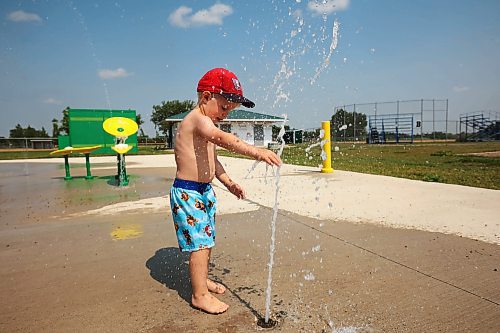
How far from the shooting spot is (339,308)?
89.7 inches

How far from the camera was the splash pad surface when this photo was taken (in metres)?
2.17

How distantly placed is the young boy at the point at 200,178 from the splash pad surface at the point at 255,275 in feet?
0.68

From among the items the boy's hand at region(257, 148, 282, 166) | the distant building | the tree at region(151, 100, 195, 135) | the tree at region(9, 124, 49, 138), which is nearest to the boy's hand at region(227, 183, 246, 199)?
the boy's hand at region(257, 148, 282, 166)

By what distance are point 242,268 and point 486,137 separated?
43.5 metres

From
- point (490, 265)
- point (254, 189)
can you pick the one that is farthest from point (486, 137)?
point (490, 265)

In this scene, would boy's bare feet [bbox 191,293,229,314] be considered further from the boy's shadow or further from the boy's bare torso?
the boy's bare torso

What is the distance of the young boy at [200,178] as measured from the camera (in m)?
2.29

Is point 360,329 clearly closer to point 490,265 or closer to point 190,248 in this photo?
point 190,248

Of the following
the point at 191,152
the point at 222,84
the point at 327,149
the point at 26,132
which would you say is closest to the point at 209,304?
the point at 191,152

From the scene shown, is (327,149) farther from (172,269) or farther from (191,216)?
(191,216)

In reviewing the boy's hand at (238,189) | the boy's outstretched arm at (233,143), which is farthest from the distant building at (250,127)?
the boy's outstretched arm at (233,143)

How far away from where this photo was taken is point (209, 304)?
227 cm

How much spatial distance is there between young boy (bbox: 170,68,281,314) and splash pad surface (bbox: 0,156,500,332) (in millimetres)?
208

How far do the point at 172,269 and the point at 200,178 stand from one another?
1032 mm
